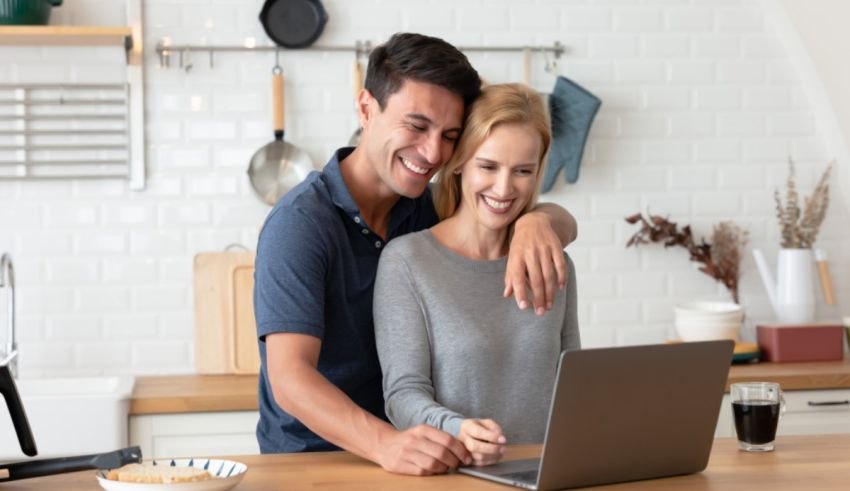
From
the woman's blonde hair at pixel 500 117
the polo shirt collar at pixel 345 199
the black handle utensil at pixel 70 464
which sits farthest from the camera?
the polo shirt collar at pixel 345 199

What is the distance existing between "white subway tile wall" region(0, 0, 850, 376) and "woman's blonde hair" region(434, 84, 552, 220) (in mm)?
1751

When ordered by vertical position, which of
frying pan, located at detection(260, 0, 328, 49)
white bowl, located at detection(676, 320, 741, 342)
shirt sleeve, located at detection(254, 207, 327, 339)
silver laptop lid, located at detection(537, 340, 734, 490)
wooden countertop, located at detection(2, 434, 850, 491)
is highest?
frying pan, located at detection(260, 0, 328, 49)

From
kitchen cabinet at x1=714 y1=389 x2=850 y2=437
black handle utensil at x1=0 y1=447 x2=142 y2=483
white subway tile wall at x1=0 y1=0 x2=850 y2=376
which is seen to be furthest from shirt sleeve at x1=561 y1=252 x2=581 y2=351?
white subway tile wall at x1=0 y1=0 x2=850 y2=376

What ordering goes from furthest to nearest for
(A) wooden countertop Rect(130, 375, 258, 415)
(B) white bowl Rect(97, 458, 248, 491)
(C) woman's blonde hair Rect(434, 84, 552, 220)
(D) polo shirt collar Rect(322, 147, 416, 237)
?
(A) wooden countertop Rect(130, 375, 258, 415) → (D) polo shirt collar Rect(322, 147, 416, 237) → (C) woman's blonde hair Rect(434, 84, 552, 220) → (B) white bowl Rect(97, 458, 248, 491)

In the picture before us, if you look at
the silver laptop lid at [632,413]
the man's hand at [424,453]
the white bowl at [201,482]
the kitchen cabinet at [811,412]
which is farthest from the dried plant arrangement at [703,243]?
the white bowl at [201,482]

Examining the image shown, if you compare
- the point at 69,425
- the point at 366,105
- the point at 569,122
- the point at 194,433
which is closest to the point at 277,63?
the point at 569,122

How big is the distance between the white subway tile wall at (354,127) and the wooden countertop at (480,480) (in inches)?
80.3

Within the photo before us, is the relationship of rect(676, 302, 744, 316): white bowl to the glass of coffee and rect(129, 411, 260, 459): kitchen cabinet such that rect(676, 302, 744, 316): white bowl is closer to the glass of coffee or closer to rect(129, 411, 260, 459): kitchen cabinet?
rect(129, 411, 260, 459): kitchen cabinet

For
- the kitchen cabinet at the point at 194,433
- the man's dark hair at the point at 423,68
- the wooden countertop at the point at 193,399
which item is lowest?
the kitchen cabinet at the point at 194,433

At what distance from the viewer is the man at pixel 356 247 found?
2.09 meters

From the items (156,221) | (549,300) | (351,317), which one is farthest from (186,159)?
(549,300)

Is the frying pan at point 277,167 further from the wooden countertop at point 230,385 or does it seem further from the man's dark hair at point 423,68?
the man's dark hair at point 423,68

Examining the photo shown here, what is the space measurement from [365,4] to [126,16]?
0.81 m

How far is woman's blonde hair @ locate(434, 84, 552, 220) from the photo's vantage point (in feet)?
7.38
